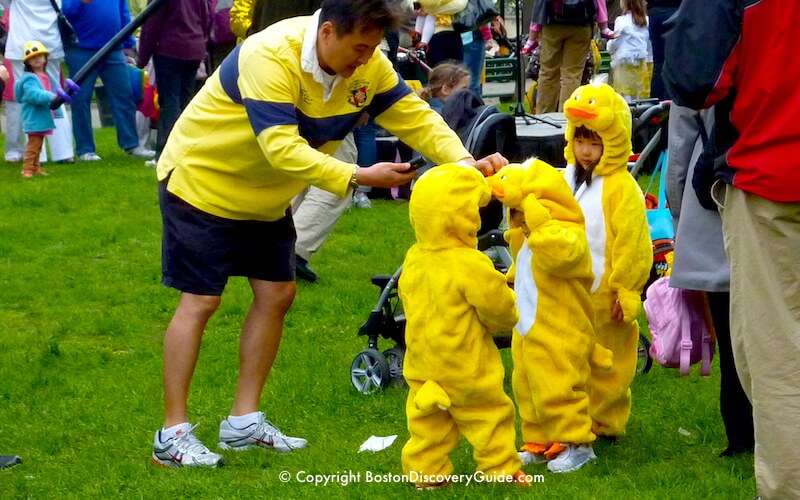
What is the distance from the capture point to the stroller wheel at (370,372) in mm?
5969

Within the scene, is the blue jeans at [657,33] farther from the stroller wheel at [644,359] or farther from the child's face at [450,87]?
the stroller wheel at [644,359]

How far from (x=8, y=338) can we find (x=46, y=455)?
2104mm

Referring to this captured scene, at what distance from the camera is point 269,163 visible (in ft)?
15.4

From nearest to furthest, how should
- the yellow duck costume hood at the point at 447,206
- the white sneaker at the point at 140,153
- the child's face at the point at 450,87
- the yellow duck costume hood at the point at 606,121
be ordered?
the yellow duck costume hood at the point at 447,206 → the yellow duck costume hood at the point at 606,121 → the child's face at the point at 450,87 → the white sneaker at the point at 140,153

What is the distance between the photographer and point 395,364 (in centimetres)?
612

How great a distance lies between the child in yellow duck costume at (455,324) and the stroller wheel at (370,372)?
1540mm

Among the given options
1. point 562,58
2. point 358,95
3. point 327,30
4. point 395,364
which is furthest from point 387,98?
point 562,58

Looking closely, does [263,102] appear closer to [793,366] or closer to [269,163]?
[269,163]

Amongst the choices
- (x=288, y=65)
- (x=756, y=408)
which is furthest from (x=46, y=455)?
(x=756, y=408)

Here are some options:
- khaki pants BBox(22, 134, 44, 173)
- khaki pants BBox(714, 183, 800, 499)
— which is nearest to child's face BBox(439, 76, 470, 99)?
khaki pants BBox(22, 134, 44, 173)

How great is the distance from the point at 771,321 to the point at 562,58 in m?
8.48

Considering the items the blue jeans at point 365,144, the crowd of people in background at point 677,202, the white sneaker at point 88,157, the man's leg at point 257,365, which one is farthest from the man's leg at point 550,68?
the man's leg at point 257,365

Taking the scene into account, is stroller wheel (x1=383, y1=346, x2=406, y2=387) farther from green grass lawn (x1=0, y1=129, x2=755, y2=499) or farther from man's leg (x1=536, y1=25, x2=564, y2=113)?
man's leg (x1=536, y1=25, x2=564, y2=113)

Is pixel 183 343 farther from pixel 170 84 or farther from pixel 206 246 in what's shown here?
pixel 170 84
